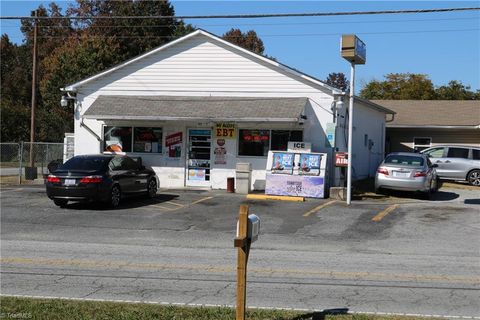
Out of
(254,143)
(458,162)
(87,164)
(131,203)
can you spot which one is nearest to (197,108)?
(254,143)

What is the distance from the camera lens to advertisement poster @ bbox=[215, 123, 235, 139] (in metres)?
22.0

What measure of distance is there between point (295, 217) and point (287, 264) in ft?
19.5

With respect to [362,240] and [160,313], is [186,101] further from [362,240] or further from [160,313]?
[160,313]

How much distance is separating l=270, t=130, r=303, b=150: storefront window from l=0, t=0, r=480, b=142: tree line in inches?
820

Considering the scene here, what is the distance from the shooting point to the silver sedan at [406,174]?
19.3 metres

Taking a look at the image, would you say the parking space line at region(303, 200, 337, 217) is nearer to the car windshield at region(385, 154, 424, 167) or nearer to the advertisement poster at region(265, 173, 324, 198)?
the advertisement poster at region(265, 173, 324, 198)

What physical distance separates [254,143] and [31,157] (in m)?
11.2

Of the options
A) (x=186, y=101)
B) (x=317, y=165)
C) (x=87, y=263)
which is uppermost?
(x=186, y=101)

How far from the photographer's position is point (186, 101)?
73.8ft

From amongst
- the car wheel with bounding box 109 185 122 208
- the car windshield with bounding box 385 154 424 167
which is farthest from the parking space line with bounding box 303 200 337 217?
the car wheel with bounding box 109 185 122 208

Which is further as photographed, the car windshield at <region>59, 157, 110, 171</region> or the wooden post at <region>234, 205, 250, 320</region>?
the car windshield at <region>59, 157, 110, 171</region>

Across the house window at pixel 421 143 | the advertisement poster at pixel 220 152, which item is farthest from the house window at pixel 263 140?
the house window at pixel 421 143

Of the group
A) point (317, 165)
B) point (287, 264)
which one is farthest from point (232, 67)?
point (287, 264)

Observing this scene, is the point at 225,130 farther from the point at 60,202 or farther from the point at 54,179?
the point at 54,179
